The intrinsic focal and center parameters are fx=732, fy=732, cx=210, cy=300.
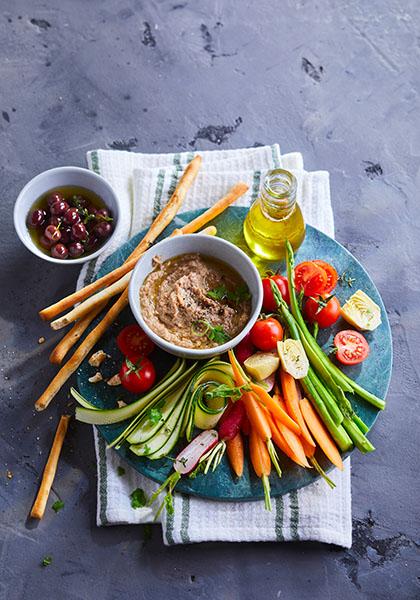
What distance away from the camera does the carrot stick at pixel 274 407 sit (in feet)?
9.22

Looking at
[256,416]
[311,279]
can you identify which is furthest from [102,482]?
[311,279]

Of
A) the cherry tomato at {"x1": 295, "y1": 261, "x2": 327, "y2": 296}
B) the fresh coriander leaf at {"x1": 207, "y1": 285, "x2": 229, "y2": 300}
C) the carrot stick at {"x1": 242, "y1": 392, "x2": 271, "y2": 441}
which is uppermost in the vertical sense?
the cherry tomato at {"x1": 295, "y1": 261, "x2": 327, "y2": 296}

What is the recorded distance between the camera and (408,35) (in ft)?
12.7

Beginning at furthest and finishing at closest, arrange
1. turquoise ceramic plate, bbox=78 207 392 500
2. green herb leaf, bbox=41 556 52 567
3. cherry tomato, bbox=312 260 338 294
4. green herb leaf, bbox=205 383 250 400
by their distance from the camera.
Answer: cherry tomato, bbox=312 260 338 294, green herb leaf, bbox=41 556 52 567, turquoise ceramic plate, bbox=78 207 392 500, green herb leaf, bbox=205 383 250 400

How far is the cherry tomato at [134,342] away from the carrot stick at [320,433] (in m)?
0.65

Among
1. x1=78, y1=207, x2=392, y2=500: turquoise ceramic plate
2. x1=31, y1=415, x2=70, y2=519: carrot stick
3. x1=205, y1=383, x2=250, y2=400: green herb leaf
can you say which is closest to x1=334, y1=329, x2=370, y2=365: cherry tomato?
x1=78, y1=207, x2=392, y2=500: turquoise ceramic plate

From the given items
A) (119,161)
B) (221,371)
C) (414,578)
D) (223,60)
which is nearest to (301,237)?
(221,371)

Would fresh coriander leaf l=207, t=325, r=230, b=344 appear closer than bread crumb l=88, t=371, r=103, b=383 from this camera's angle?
Yes

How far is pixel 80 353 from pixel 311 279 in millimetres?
981

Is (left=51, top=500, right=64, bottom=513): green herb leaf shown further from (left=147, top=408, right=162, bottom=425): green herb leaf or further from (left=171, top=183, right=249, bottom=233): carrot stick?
(left=171, top=183, right=249, bottom=233): carrot stick

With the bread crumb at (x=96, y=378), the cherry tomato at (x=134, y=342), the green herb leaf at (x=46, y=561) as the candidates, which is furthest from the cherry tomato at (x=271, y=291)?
the green herb leaf at (x=46, y=561)

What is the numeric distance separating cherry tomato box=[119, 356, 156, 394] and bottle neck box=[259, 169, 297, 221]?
2.56ft

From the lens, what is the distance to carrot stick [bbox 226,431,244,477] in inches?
111

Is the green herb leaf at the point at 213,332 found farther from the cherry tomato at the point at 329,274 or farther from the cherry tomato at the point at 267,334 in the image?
the cherry tomato at the point at 329,274
